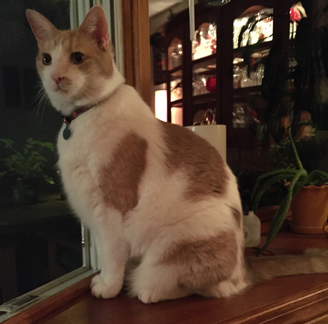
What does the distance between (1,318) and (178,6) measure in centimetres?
157

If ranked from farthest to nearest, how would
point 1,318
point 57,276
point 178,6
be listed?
1. point 178,6
2. point 57,276
3. point 1,318

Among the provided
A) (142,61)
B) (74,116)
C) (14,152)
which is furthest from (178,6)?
(14,152)

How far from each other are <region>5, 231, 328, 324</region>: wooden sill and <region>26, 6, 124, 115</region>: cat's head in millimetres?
548

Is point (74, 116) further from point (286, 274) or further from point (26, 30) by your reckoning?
point (286, 274)

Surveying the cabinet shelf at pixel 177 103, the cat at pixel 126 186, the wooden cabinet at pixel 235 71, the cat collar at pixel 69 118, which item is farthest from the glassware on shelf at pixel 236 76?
the cat collar at pixel 69 118

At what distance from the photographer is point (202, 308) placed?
807 millimetres

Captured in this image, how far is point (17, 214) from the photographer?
0.91 m

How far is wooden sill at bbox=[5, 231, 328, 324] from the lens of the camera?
76cm

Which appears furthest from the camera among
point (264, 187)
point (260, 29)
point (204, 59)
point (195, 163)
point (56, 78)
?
point (204, 59)

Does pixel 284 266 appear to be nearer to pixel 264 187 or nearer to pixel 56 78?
pixel 264 187

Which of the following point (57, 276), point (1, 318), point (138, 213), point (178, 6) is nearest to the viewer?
point (1, 318)

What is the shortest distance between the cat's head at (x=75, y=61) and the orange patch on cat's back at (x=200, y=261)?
49 centimetres

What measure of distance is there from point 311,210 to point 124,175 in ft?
3.29

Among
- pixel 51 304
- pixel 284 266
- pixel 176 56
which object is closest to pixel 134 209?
pixel 51 304
